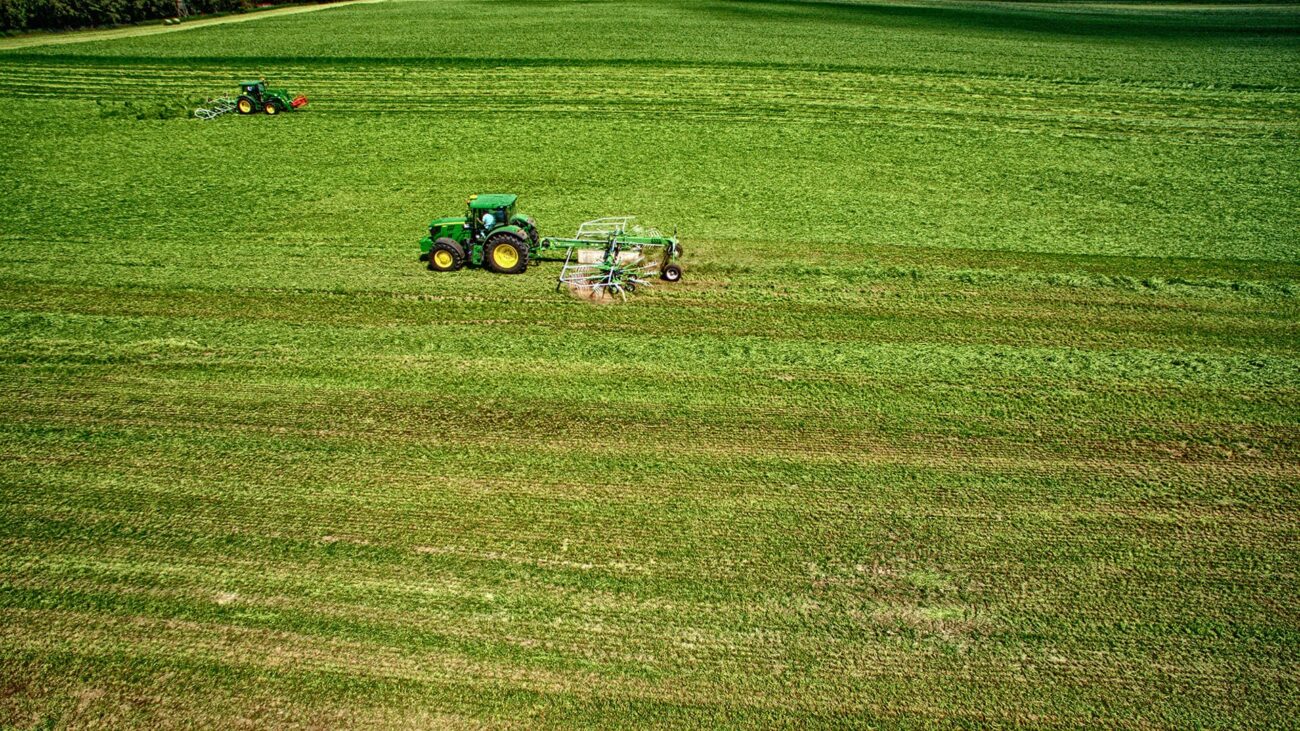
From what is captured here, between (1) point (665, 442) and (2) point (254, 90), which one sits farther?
(2) point (254, 90)

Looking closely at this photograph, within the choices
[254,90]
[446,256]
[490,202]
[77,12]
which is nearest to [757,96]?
[490,202]

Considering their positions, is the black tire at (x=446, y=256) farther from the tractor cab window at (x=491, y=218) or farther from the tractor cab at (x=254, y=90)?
the tractor cab at (x=254, y=90)

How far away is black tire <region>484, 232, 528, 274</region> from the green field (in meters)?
0.33

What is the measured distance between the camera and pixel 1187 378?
12039 millimetres

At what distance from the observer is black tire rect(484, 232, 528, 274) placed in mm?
14859

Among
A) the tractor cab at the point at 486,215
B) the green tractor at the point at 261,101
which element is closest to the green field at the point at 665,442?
the tractor cab at the point at 486,215

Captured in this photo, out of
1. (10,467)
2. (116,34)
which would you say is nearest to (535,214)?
(10,467)

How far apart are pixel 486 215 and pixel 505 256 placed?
0.83 metres

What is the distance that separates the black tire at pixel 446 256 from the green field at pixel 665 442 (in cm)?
57

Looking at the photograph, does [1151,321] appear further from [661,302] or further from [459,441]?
[459,441]

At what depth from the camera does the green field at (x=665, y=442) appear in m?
7.66

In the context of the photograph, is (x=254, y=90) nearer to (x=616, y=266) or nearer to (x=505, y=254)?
(x=505, y=254)

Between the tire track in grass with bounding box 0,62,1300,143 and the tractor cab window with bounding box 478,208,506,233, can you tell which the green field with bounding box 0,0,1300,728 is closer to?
the tractor cab window with bounding box 478,208,506,233

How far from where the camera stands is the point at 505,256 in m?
15.1
